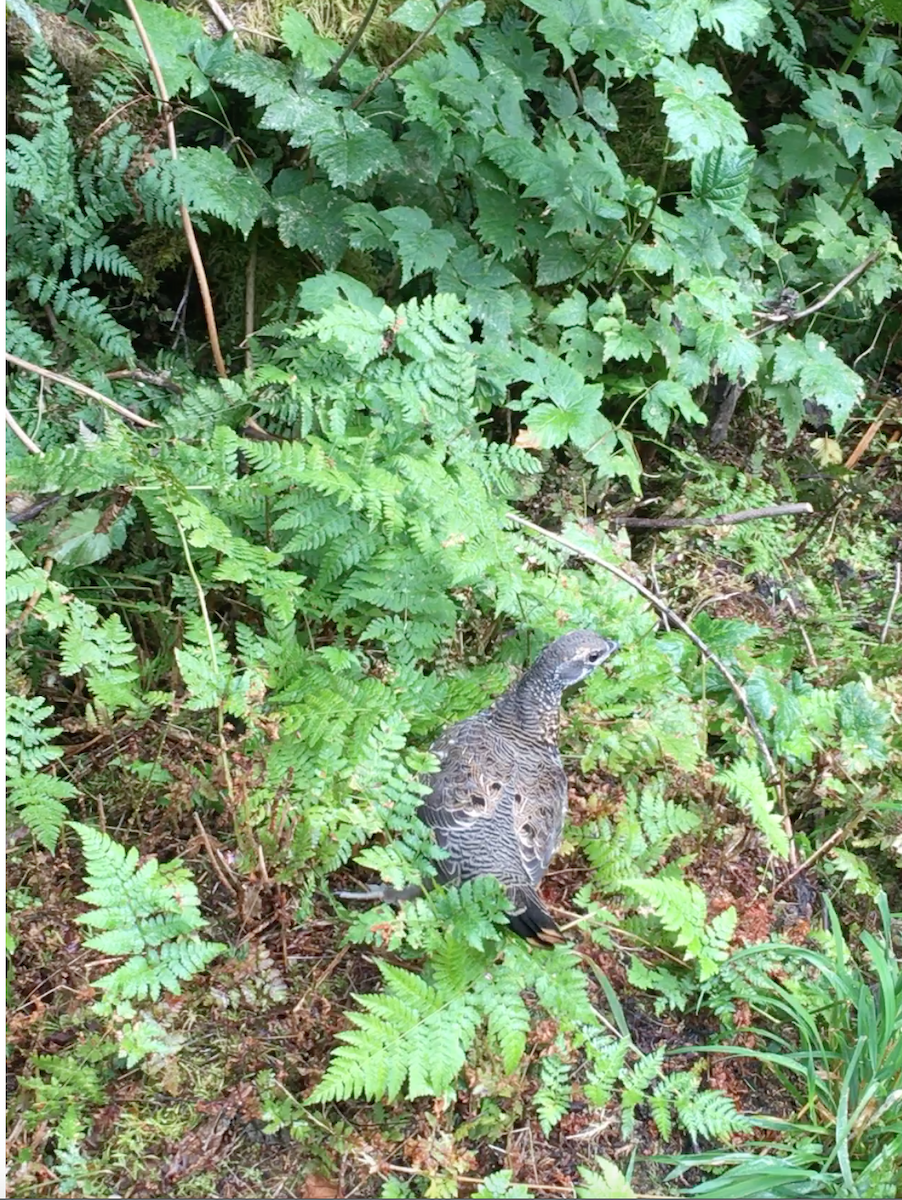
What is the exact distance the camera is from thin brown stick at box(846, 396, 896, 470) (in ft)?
17.9

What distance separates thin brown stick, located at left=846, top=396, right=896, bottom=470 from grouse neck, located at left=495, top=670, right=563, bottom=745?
10.8ft

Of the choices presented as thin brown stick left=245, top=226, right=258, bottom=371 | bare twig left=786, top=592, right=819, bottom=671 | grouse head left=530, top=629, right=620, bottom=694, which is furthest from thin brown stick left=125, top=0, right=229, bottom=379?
bare twig left=786, top=592, right=819, bottom=671

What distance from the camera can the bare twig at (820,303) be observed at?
4633 mm

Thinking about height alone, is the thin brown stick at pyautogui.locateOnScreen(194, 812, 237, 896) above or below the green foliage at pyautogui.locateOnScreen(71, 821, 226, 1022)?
below

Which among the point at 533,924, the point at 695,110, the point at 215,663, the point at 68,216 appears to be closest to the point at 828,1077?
the point at 533,924

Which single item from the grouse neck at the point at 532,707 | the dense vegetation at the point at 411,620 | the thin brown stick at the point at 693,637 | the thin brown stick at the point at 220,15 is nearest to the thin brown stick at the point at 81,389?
the dense vegetation at the point at 411,620

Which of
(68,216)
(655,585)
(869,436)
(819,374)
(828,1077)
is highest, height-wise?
(819,374)

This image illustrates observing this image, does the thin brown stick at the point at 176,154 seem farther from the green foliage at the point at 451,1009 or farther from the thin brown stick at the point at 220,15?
the green foliage at the point at 451,1009

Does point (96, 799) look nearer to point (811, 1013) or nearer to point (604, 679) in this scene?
point (604, 679)

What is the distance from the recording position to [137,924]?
2.47m

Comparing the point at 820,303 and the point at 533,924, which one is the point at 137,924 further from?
the point at 820,303

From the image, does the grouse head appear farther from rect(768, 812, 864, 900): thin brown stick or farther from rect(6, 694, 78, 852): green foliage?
rect(6, 694, 78, 852): green foliage

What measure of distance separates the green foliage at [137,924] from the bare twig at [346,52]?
2.92 meters

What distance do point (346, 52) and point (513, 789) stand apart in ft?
9.10
